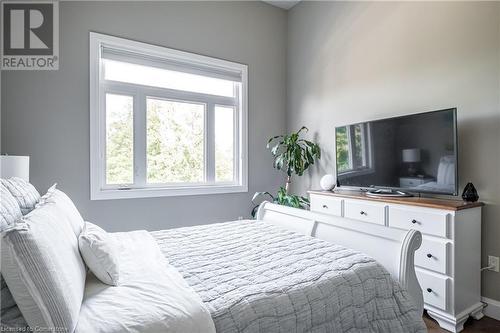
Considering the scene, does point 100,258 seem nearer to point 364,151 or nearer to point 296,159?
point 364,151

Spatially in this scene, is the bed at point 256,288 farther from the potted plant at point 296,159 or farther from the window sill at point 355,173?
the potted plant at point 296,159

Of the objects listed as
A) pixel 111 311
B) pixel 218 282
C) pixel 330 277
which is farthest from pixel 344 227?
pixel 111 311

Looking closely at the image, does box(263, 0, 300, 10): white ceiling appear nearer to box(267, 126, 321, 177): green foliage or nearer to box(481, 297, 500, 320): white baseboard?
box(267, 126, 321, 177): green foliage

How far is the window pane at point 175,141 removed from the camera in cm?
321

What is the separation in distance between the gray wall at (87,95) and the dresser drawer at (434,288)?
7.19 feet

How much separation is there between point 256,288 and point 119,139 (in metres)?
2.52

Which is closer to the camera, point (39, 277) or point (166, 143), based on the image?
point (39, 277)

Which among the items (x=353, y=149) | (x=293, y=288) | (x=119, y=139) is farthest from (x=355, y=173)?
(x=119, y=139)

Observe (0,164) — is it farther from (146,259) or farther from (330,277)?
(330,277)

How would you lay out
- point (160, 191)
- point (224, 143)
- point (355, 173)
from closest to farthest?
point (355, 173), point (160, 191), point (224, 143)

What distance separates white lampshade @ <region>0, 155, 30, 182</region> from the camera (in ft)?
6.24

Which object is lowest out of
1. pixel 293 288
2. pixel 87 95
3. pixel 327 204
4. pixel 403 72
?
pixel 293 288

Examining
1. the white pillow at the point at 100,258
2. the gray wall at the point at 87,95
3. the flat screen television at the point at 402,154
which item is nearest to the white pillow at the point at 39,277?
the white pillow at the point at 100,258

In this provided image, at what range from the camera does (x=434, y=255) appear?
1985 mm
